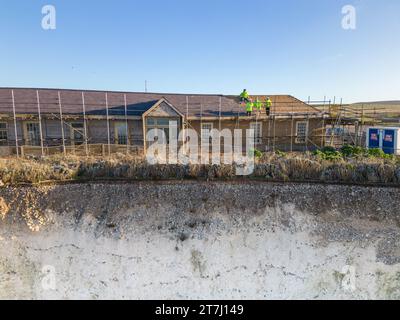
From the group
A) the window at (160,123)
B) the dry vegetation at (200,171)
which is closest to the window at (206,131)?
the window at (160,123)

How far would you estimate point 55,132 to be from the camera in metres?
17.4

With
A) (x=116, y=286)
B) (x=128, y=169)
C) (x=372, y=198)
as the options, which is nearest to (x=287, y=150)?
(x=372, y=198)

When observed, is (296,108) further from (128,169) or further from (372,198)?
(128,169)

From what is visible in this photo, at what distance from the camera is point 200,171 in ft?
35.5

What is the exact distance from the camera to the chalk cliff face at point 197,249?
8797 mm

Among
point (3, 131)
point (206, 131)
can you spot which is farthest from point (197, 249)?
point (3, 131)

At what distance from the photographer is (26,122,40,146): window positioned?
56.5 ft

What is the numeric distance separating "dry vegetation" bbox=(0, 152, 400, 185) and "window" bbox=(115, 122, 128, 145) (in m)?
7.18

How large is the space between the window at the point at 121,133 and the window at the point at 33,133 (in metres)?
5.09

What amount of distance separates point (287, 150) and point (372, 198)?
10.0 m

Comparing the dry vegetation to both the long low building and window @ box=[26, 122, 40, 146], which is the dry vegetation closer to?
the long low building

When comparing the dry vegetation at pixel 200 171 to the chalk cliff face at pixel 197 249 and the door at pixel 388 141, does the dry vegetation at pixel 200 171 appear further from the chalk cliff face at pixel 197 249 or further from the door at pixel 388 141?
the door at pixel 388 141
